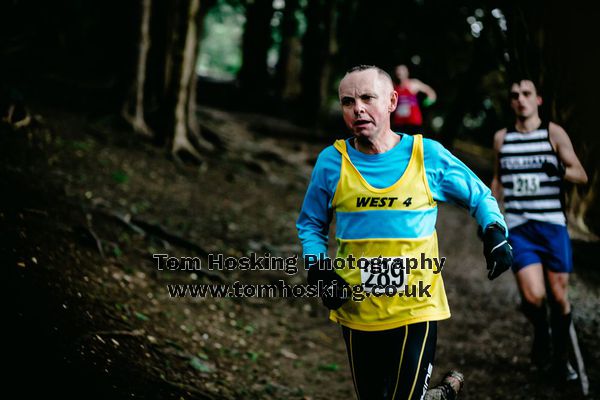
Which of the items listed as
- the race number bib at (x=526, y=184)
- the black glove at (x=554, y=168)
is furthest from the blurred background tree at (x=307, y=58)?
the race number bib at (x=526, y=184)

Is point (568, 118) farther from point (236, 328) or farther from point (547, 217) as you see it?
point (236, 328)

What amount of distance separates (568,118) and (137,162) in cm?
712

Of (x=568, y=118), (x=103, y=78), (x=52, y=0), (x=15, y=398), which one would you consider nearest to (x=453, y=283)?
(x=568, y=118)

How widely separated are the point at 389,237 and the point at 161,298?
404 cm

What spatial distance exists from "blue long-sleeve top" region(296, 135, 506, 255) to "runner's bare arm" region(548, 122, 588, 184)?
200 centimetres

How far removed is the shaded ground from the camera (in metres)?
4.21

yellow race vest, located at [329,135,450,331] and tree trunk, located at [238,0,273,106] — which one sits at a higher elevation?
tree trunk, located at [238,0,273,106]

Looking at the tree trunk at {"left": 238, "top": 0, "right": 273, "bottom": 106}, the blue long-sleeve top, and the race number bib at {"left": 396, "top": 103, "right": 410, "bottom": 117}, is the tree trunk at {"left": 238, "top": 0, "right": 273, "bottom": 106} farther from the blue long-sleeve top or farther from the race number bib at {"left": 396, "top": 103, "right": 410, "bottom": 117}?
the blue long-sleeve top

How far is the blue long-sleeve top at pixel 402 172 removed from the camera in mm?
3023

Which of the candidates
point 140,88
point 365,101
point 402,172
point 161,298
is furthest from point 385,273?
point 140,88

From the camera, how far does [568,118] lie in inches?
201

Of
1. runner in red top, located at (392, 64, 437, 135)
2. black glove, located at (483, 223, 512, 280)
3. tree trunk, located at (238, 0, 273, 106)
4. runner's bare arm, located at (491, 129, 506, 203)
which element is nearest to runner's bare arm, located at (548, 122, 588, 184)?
runner's bare arm, located at (491, 129, 506, 203)

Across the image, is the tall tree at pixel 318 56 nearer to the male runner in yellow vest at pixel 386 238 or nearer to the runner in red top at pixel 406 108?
the runner in red top at pixel 406 108

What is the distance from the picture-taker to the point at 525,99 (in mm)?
5023
